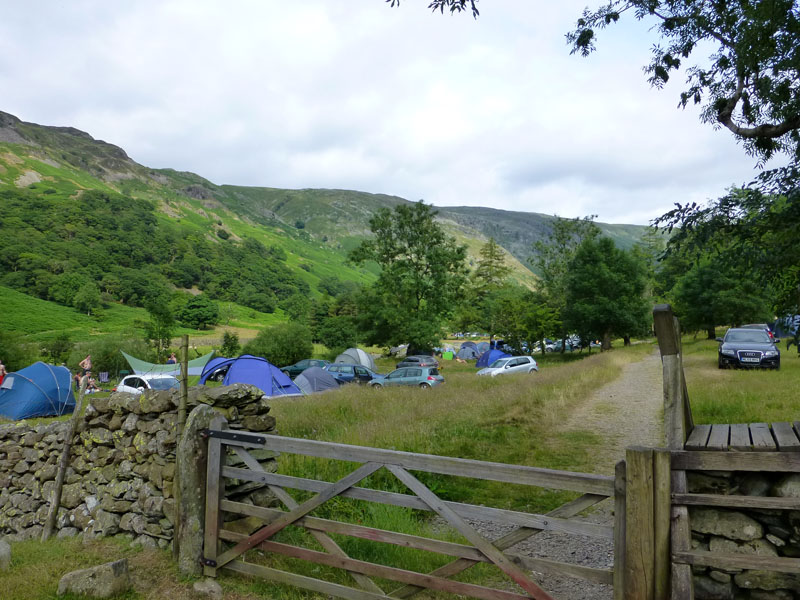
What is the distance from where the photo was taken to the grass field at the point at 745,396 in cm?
989

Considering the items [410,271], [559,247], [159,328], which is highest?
[559,247]

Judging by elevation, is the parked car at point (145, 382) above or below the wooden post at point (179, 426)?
below

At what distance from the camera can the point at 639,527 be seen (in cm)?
307

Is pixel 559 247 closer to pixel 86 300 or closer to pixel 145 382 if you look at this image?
pixel 145 382

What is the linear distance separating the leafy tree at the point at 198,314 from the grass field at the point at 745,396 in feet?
328

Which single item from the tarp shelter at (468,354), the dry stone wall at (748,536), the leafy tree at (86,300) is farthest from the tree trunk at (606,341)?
the leafy tree at (86,300)

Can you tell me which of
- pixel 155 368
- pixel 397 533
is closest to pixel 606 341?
pixel 155 368

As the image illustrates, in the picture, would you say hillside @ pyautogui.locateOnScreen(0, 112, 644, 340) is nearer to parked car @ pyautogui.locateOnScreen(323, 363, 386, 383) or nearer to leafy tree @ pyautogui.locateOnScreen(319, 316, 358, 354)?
leafy tree @ pyautogui.locateOnScreen(319, 316, 358, 354)

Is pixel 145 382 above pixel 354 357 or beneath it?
above

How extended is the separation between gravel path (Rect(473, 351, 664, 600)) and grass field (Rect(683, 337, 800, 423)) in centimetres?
102

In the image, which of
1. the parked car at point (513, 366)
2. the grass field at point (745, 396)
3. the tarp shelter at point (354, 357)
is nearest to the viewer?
the grass field at point (745, 396)

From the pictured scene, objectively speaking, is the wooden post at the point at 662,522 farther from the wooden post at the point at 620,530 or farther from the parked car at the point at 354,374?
the parked car at the point at 354,374

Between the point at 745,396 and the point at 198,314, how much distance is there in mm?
104397

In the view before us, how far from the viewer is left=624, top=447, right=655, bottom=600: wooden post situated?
3.05m
